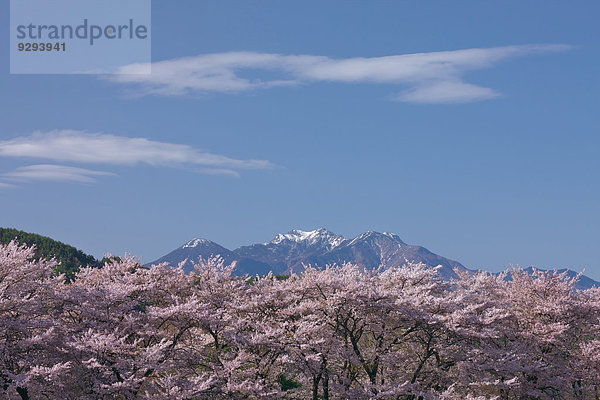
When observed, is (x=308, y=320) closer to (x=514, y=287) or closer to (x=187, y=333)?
(x=187, y=333)

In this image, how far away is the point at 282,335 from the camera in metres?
30.0

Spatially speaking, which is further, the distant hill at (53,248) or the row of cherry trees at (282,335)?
the distant hill at (53,248)

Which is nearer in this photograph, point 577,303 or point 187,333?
point 187,333

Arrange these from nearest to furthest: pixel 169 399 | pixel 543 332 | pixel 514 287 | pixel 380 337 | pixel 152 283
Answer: pixel 169 399
pixel 152 283
pixel 380 337
pixel 543 332
pixel 514 287

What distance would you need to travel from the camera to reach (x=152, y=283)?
30.1 meters

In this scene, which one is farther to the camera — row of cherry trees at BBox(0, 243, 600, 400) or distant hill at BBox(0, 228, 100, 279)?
distant hill at BBox(0, 228, 100, 279)

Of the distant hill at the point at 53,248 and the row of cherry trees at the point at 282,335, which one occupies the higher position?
the distant hill at the point at 53,248

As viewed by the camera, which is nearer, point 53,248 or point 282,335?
point 282,335

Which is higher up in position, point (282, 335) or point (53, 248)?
point (53, 248)

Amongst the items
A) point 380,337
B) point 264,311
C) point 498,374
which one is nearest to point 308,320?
point 264,311

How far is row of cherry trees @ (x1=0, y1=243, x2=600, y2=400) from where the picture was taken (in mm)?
26906

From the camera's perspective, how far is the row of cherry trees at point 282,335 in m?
26.9

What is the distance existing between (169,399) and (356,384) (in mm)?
10649

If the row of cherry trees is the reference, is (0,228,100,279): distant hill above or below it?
above
